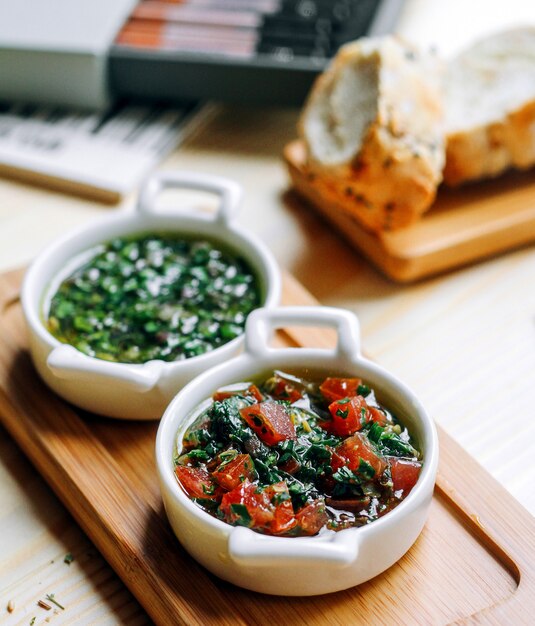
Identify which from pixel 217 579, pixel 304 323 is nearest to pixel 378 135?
pixel 304 323

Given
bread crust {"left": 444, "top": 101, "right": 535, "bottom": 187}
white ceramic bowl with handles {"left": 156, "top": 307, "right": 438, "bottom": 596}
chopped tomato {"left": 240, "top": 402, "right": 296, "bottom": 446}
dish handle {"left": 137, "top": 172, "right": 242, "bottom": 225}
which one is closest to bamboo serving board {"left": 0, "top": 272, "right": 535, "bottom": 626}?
white ceramic bowl with handles {"left": 156, "top": 307, "right": 438, "bottom": 596}

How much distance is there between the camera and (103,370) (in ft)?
5.48

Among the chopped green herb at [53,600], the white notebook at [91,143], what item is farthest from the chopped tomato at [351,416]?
the white notebook at [91,143]

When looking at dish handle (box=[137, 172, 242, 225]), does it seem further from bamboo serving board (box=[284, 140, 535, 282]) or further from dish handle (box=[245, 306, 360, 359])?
dish handle (box=[245, 306, 360, 359])

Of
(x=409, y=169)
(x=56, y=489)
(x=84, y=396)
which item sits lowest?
(x=56, y=489)

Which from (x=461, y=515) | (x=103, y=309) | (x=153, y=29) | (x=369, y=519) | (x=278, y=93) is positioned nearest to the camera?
(x=369, y=519)

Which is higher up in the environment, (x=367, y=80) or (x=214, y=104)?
(x=367, y=80)

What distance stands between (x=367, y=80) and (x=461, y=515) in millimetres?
1230

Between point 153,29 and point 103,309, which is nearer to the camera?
point 103,309

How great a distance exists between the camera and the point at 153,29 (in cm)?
297

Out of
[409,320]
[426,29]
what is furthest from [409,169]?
[426,29]

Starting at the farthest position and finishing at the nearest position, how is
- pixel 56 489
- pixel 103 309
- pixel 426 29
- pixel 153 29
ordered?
pixel 426 29 < pixel 153 29 < pixel 103 309 < pixel 56 489

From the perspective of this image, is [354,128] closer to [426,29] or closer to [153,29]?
[153,29]

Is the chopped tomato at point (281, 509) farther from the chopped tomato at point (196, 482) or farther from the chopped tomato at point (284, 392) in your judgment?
the chopped tomato at point (284, 392)
